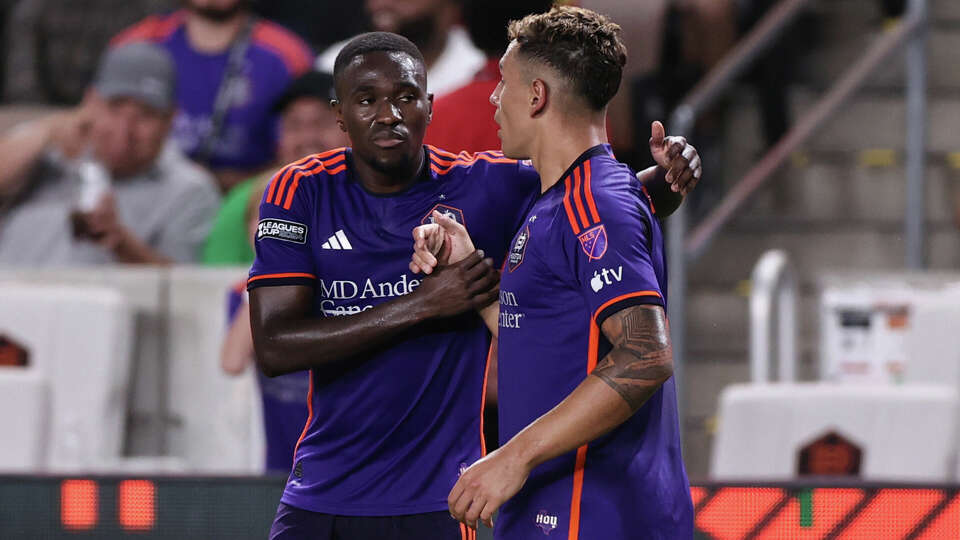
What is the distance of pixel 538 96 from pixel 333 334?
2.37 feet

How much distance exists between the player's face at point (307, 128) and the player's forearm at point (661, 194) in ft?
13.5

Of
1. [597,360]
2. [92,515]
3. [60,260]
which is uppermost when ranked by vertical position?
[60,260]

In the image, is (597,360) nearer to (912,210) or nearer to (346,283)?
(346,283)

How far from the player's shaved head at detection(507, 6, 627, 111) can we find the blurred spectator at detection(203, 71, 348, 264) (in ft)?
13.9

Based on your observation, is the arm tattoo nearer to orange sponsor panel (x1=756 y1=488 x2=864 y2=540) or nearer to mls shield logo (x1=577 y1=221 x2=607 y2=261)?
mls shield logo (x1=577 y1=221 x2=607 y2=261)

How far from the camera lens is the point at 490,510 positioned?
299 centimetres

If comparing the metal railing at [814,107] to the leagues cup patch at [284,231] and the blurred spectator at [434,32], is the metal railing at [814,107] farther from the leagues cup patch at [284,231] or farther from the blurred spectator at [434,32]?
the leagues cup patch at [284,231]

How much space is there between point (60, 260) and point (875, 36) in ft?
15.7

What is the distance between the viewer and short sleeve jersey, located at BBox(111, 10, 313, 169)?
852 centimetres

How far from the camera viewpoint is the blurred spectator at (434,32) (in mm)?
7699

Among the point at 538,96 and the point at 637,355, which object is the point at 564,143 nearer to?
the point at 538,96

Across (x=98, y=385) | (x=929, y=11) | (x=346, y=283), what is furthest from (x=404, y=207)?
(x=929, y=11)

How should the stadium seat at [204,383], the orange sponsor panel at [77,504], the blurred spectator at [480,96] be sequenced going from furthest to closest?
the stadium seat at [204,383], the blurred spectator at [480,96], the orange sponsor panel at [77,504]

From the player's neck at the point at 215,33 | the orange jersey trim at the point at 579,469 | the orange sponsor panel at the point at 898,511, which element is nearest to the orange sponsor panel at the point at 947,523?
the orange sponsor panel at the point at 898,511
